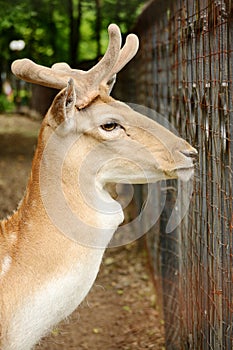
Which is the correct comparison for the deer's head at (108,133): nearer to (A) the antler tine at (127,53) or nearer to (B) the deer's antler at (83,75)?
→ (B) the deer's antler at (83,75)

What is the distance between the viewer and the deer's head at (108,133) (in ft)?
10.7

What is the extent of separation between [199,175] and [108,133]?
0.57 m

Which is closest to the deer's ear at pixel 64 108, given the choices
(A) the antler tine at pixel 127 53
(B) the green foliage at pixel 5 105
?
(A) the antler tine at pixel 127 53

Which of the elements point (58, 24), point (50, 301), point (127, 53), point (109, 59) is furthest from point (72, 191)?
point (58, 24)

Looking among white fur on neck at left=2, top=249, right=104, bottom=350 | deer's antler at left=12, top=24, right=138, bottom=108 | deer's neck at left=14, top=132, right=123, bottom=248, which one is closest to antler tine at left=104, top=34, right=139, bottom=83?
deer's antler at left=12, top=24, right=138, bottom=108

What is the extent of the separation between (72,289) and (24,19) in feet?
25.7

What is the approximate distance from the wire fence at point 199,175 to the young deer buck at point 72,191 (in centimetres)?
25

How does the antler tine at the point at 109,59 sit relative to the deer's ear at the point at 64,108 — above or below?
above

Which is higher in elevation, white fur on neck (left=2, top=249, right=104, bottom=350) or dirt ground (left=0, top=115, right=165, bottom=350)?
white fur on neck (left=2, top=249, right=104, bottom=350)

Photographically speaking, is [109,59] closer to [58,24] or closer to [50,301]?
[50,301]

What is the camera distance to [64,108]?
317cm

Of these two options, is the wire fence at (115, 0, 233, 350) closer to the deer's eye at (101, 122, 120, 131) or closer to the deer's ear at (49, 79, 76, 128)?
the deer's eye at (101, 122, 120, 131)

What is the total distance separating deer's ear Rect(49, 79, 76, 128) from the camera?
10.2 feet

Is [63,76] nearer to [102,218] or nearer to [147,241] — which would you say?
[102,218]
